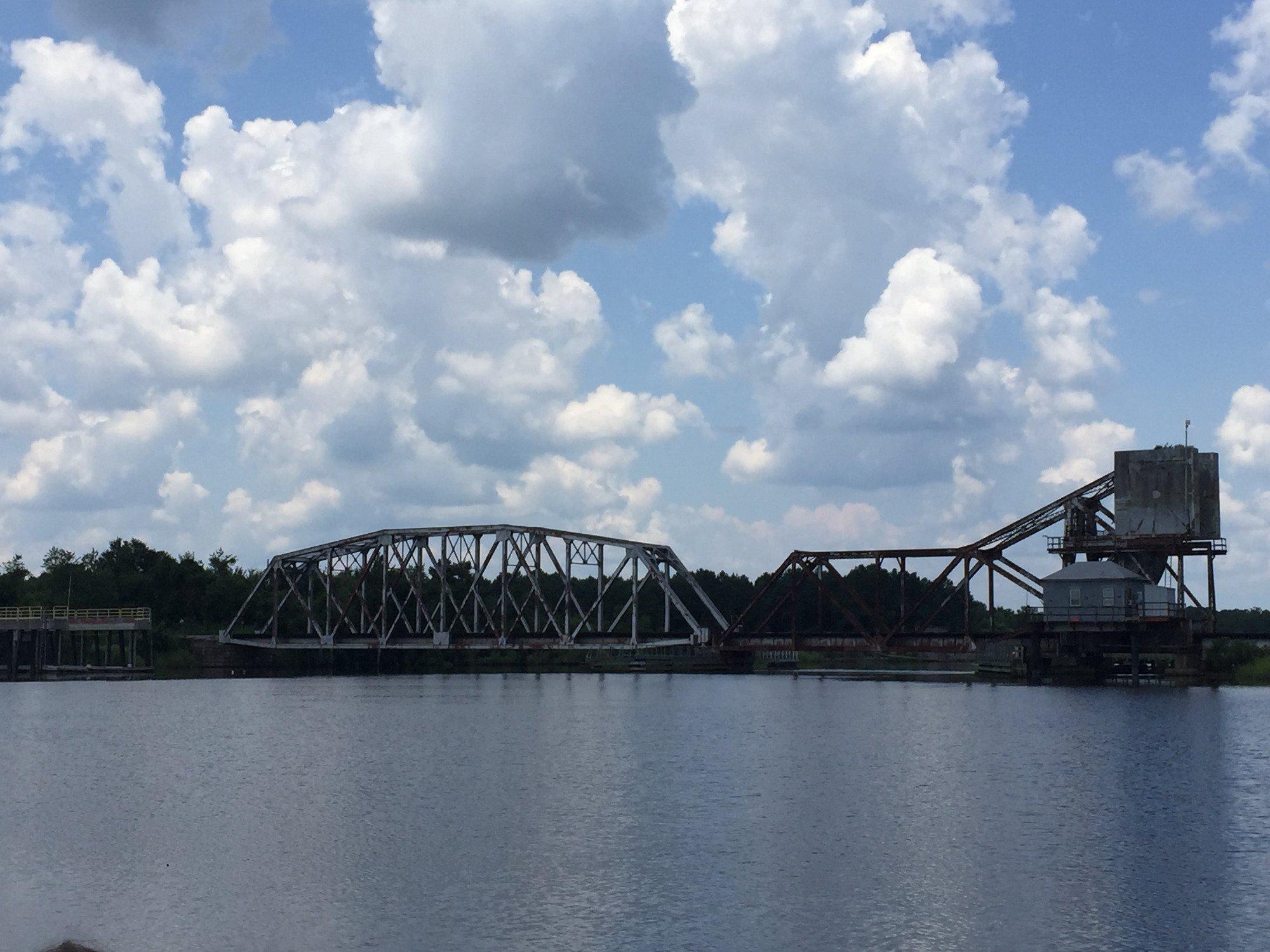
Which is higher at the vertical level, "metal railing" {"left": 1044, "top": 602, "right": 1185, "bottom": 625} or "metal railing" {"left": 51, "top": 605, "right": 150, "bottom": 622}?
"metal railing" {"left": 1044, "top": 602, "right": 1185, "bottom": 625}

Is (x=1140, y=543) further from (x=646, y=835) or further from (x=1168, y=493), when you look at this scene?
(x=646, y=835)

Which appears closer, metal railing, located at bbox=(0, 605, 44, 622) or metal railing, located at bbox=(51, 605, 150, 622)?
metal railing, located at bbox=(0, 605, 44, 622)

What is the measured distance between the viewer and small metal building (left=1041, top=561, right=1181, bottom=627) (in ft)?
366

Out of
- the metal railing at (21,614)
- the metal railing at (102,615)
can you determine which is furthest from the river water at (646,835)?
the metal railing at (21,614)

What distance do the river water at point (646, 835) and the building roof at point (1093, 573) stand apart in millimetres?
27453

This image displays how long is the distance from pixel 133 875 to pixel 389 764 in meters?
26.7

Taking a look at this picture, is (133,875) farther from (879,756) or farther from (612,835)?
(879,756)

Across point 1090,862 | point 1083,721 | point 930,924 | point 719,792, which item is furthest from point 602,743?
point 930,924

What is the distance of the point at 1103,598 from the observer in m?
112

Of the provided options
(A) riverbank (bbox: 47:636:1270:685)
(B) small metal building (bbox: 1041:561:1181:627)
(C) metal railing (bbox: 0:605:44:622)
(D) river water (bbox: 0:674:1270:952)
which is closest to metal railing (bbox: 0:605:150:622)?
(C) metal railing (bbox: 0:605:44:622)

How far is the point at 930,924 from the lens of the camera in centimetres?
3080

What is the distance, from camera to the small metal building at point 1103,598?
366ft

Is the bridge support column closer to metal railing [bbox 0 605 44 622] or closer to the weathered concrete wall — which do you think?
the weathered concrete wall

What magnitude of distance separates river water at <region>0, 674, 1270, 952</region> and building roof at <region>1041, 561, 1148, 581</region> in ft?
90.1
